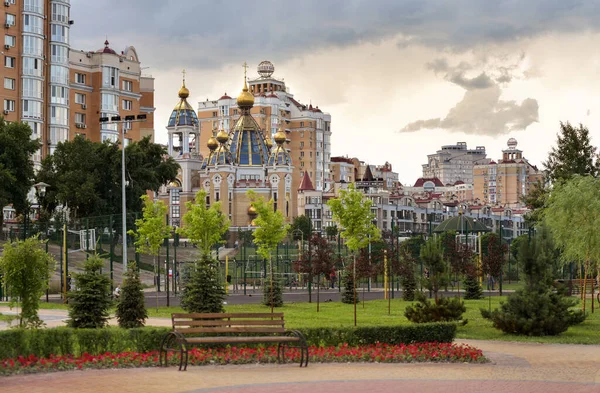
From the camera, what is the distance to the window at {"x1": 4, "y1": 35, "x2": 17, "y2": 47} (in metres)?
79.8

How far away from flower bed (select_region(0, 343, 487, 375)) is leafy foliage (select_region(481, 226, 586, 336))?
401 cm

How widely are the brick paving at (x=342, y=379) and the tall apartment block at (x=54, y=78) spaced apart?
65.0m

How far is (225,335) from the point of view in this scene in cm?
1953

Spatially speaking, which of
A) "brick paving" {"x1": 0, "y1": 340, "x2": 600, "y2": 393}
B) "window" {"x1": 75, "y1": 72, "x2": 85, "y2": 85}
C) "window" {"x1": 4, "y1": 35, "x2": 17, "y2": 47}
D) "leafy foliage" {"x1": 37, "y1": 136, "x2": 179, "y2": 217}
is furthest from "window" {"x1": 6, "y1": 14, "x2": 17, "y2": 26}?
"brick paving" {"x1": 0, "y1": 340, "x2": 600, "y2": 393}

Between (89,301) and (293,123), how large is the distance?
167 metres

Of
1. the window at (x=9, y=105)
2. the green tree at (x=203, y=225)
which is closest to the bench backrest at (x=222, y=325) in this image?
the green tree at (x=203, y=225)

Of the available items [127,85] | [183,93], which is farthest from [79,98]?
[183,93]

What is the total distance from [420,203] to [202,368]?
153178mm

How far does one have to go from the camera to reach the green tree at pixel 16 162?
59.0 meters

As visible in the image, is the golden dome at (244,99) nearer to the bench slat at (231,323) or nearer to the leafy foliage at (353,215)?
the leafy foliage at (353,215)

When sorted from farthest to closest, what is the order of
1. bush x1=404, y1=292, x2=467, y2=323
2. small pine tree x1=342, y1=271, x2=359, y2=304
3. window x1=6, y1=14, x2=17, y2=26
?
window x1=6, y1=14, x2=17, y2=26, small pine tree x1=342, y1=271, x2=359, y2=304, bush x1=404, y1=292, x2=467, y2=323

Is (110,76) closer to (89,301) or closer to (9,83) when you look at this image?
(9,83)

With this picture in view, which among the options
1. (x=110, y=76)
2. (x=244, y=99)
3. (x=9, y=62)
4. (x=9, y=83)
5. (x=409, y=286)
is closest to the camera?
(x=409, y=286)

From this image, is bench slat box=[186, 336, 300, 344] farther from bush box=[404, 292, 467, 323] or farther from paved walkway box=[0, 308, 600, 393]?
bush box=[404, 292, 467, 323]
